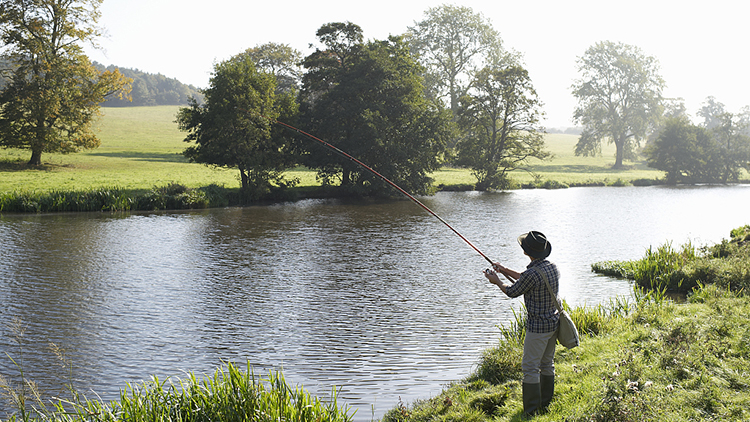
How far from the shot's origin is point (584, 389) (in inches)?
241

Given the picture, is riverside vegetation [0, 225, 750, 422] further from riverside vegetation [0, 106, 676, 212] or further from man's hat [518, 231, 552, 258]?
riverside vegetation [0, 106, 676, 212]

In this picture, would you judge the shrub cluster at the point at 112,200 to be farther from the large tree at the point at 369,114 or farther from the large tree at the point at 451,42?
the large tree at the point at 451,42

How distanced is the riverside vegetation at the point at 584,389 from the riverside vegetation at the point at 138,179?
2374 cm

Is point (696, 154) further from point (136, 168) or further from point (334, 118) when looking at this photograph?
point (136, 168)

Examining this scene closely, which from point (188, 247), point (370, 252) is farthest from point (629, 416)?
point (188, 247)

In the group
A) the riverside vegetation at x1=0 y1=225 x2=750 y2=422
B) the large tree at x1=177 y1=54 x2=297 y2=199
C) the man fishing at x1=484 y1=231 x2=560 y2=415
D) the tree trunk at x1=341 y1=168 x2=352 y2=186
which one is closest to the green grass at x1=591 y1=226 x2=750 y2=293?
the riverside vegetation at x1=0 y1=225 x2=750 y2=422

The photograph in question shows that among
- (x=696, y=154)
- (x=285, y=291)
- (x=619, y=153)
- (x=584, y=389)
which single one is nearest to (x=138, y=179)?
(x=285, y=291)

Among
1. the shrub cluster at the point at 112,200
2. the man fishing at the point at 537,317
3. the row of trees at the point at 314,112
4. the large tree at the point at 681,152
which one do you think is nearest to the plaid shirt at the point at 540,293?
the man fishing at the point at 537,317

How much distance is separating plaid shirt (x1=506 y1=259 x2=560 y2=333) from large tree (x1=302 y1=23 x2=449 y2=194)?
96.9ft

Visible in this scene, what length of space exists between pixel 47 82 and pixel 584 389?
4761 cm

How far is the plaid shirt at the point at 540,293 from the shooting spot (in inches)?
228

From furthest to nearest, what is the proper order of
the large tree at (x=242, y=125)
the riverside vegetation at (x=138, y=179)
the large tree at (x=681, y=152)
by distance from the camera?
the large tree at (x=681, y=152) → the large tree at (x=242, y=125) → the riverside vegetation at (x=138, y=179)

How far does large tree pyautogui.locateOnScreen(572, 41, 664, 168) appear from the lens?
3081 inches

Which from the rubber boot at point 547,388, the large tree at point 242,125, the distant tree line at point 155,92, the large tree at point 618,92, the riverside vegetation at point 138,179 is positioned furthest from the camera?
the distant tree line at point 155,92
